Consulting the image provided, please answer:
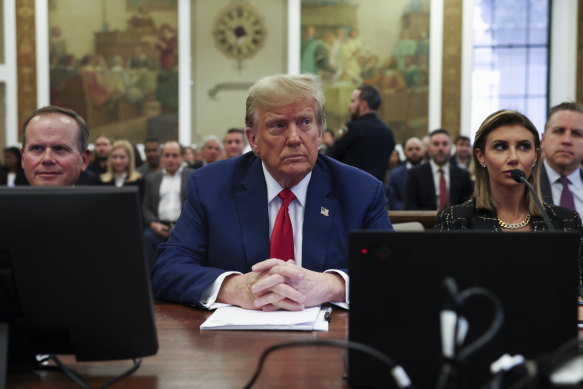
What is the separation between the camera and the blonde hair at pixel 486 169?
9.86ft

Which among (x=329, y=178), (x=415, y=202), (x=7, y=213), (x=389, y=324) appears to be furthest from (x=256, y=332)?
(x=415, y=202)

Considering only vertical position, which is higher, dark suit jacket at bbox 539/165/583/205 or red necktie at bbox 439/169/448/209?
dark suit jacket at bbox 539/165/583/205

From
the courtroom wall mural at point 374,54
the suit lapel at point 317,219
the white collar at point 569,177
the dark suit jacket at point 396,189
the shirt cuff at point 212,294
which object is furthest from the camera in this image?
the courtroom wall mural at point 374,54

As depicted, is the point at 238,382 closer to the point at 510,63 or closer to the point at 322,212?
the point at 322,212

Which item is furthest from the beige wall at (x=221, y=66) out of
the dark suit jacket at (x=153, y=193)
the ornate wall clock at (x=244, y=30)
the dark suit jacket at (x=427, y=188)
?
the dark suit jacket at (x=427, y=188)

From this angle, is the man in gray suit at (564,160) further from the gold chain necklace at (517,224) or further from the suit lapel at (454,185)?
the suit lapel at (454,185)

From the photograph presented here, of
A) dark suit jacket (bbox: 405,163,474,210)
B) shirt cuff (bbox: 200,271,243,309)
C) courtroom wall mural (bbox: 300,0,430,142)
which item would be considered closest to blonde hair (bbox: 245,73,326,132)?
shirt cuff (bbox: 200,271,243,309)

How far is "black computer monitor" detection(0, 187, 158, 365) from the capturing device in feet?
4.12

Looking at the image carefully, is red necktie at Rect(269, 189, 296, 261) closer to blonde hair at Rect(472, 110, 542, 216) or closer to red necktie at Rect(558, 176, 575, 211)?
blonde hair at Rect(472, 110, 542, 216)

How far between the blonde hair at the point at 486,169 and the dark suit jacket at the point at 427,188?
419 cm

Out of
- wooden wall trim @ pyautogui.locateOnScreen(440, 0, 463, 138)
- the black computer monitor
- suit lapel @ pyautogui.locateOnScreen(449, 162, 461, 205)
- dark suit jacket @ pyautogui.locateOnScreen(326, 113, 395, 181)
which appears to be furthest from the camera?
wooden wall trim @ pyautogui.locateOnScreen(440, 0, 463, 138)

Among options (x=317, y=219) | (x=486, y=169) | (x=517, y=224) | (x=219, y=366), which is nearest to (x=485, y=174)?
(x=486, y=169)

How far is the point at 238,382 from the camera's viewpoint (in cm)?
129

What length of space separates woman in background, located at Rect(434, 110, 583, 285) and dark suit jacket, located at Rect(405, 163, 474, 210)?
4217 mm
